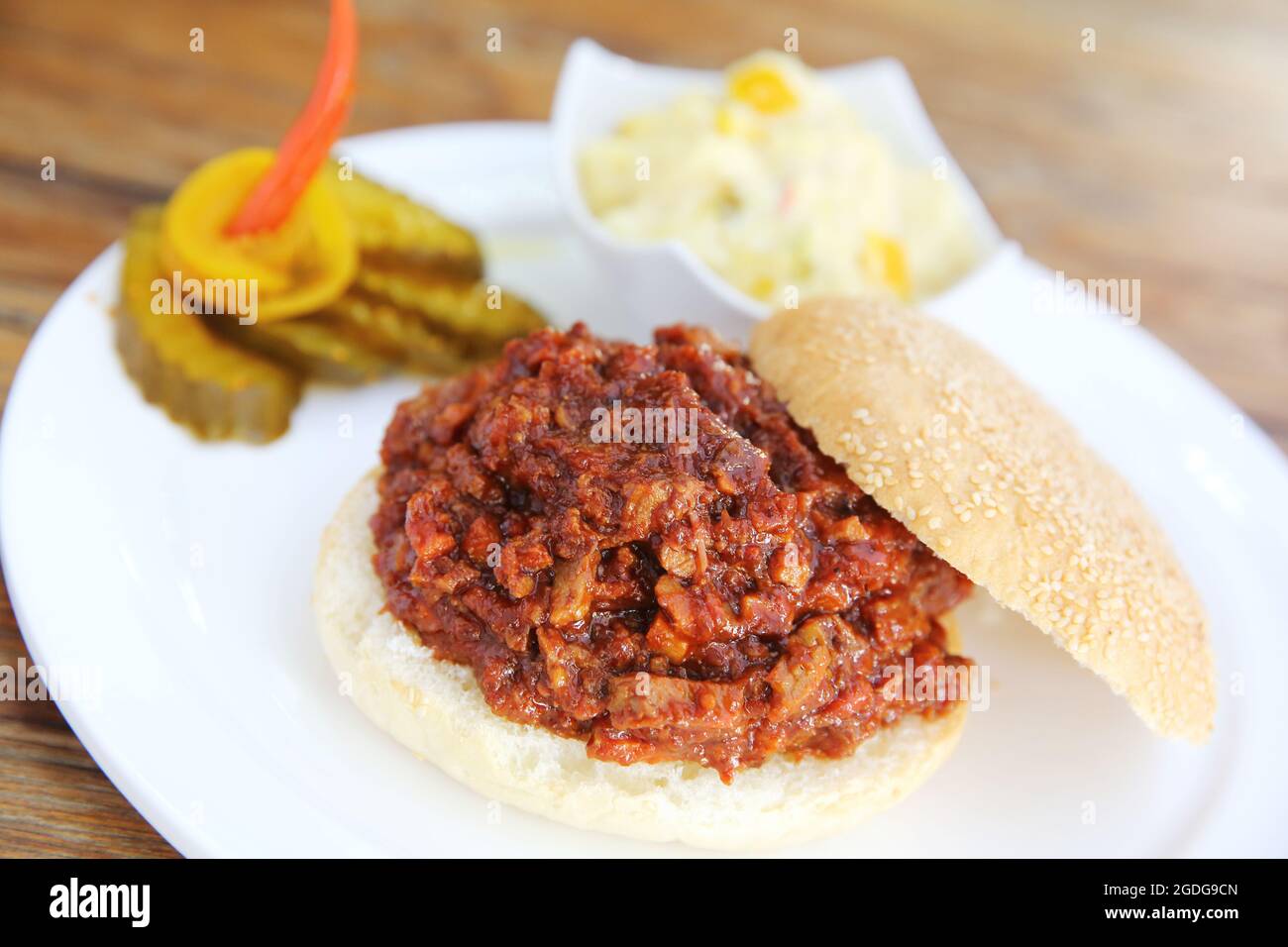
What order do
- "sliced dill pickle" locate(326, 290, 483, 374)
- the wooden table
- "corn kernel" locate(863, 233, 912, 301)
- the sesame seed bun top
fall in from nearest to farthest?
the sesame seed bun top
"sliced dill pickle" locate(326, 290, 483, 374)
"corn kernel" locate(863, 233, 912, 301)
the wooden table

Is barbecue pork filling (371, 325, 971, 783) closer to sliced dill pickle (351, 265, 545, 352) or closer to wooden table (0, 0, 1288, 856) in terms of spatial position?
sliced dill pickle (351, 265, 545, 352)

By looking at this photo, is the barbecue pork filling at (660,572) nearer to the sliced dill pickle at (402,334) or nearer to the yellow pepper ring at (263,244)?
the sliced dill pickle at (402,334)

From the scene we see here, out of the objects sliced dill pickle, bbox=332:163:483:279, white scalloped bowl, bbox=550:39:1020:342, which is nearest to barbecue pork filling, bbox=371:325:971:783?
white scalloped bowl, bbox=550:39:1020:342

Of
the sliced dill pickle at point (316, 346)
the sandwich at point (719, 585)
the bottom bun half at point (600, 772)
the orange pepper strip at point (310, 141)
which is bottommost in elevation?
the bottom bun half at point (600, 772)

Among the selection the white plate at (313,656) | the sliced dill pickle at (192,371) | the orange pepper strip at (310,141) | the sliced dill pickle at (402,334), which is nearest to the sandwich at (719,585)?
the white plate at (313,656)

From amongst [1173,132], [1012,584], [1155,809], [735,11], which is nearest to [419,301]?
[1012,584]

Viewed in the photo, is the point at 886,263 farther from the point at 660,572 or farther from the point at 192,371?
the point at 192,371
